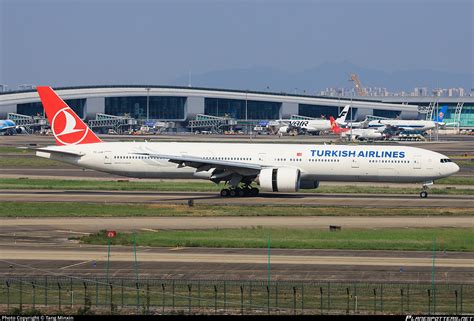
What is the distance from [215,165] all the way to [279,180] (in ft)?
16.5

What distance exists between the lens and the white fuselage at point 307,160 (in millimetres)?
67750

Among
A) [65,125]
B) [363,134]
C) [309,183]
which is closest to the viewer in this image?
Result: [309,183]

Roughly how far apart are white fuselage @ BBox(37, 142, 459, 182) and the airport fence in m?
33.7

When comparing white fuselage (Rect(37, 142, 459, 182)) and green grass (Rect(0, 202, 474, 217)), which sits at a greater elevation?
white fuselage (Rect(37, 142, 459, 182))

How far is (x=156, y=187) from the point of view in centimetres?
7594

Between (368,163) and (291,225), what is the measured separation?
58.3ft

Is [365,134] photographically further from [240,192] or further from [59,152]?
[59,152]

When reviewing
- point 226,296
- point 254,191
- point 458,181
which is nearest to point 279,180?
point 254,191

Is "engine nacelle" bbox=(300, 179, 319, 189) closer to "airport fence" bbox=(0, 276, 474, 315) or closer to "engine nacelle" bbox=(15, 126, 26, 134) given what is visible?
"airport fence" bbox=(0, 276, 474, 315)

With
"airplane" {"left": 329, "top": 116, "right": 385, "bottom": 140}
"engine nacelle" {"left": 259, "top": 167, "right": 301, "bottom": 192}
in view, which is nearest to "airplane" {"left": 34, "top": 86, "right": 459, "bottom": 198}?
"engine nacelle" {"left": 259, "top": 167, "right": 301, "bottom": 192}

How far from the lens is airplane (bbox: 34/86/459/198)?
66750mm

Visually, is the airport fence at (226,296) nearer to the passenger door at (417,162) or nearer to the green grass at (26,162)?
the passenger door at (417,162)

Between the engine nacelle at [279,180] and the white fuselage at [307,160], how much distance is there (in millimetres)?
2284

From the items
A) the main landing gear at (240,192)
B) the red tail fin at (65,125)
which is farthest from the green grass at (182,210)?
the red tail fin at (65,125)
